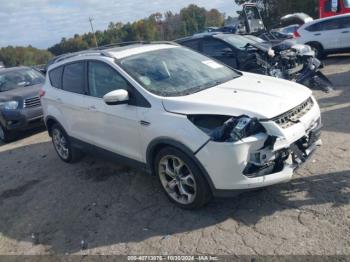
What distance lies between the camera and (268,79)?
4691mm

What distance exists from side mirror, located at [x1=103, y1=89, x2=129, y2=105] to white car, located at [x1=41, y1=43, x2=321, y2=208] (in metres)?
0.01

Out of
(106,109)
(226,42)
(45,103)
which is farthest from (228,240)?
(226,42)

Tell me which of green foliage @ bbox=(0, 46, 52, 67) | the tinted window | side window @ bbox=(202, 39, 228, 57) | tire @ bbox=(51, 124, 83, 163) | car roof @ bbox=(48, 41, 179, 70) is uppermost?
car roof @ bbox=(48, 41, 179, 70)

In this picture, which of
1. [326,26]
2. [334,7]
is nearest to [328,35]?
[326,26]

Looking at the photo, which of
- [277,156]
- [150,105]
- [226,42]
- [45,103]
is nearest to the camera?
[277,156]

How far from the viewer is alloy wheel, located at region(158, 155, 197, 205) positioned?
397 cm

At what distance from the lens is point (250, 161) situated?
352 centimetres

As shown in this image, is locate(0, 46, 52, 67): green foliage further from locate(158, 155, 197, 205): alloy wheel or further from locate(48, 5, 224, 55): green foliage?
locate(158, 155, 197, 205): alloy wheel

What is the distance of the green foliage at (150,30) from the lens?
90875 millimetres

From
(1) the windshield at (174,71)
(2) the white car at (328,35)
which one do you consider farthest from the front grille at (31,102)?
(2) the white car at (328,35)

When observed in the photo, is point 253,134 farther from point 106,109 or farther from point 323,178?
point 106,109

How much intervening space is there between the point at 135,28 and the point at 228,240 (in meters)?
98.7

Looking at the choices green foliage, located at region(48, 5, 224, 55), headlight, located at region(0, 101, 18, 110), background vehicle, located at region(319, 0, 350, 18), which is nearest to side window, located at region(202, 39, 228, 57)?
headlight, located at region(0, 101, 18, 110)

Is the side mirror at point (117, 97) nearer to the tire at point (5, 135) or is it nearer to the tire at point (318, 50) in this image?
the tire at point (5, 135)
